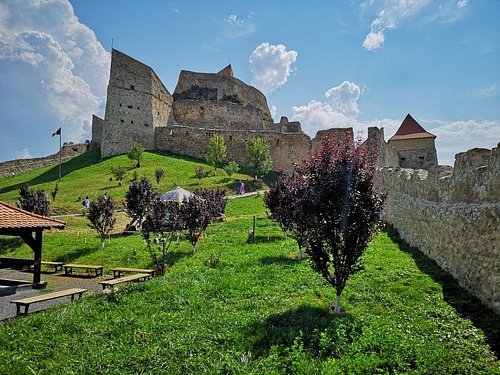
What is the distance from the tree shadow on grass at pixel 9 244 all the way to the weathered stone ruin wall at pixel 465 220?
1781cm

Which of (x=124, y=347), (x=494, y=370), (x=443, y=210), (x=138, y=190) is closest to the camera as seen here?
(x=494, y=370)

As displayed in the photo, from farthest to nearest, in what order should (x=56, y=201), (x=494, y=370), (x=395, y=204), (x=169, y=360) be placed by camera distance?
(x=56, y=201)
(x=395, y=204)
(x=169, y=360)
(x=494, y=370)

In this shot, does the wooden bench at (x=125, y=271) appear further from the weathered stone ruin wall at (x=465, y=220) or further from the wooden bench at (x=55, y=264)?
the weathered stone ruin wall at (x=465, y=220)

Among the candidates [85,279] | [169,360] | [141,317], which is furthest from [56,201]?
[169,360]

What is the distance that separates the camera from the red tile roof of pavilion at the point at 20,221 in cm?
929

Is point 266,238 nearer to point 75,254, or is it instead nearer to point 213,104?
point 75,254

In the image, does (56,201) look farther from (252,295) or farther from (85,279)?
(252,295)

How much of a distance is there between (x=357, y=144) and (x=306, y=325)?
3582 millimetres

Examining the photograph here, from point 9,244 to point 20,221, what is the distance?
9.58 metres

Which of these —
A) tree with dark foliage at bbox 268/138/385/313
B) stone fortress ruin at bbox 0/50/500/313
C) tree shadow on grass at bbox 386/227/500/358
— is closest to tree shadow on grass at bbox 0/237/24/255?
tree with dark foliage at bbox 268/138/385/313

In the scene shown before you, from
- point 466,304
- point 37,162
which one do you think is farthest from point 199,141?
point 466,304

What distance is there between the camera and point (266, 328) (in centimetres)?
587

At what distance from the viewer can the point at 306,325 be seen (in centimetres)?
590

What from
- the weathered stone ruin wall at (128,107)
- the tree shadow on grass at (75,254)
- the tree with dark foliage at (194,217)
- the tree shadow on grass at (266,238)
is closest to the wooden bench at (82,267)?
the tree shadow on grass at (75,254)
